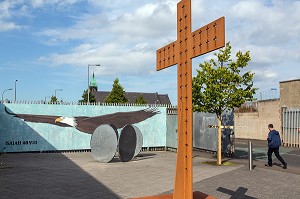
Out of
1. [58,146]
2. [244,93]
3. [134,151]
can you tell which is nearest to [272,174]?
[244,93]

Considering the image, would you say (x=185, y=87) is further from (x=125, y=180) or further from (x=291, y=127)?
(x=291, y=127)

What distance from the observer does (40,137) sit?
672 inches

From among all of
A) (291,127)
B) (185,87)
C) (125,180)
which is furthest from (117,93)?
(185,87)

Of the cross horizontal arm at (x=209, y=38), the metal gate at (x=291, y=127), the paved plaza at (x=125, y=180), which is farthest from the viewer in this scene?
the metal gate at (x=291, y=127)

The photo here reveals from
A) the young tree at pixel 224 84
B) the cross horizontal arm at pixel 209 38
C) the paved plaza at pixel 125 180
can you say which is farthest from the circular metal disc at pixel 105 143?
the cross horizontal arm at pixel 209 38

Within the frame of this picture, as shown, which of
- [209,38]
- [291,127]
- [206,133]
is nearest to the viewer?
[209,38]

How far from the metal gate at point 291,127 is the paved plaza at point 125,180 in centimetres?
1147

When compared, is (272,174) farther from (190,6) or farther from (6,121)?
(6,121)

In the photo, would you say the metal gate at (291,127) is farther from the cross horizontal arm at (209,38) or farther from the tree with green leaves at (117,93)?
the tree with green leaves at (117,93)

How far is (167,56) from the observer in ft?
19.9

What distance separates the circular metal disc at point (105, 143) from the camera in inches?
543

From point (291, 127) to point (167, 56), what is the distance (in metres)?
19.6

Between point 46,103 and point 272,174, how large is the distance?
1147cm

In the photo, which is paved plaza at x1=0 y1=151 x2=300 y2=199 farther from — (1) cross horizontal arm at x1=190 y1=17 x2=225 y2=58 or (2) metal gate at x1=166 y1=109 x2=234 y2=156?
(1) cross horizontal arm at x1=190 y1=17 x2=225 y2=58
